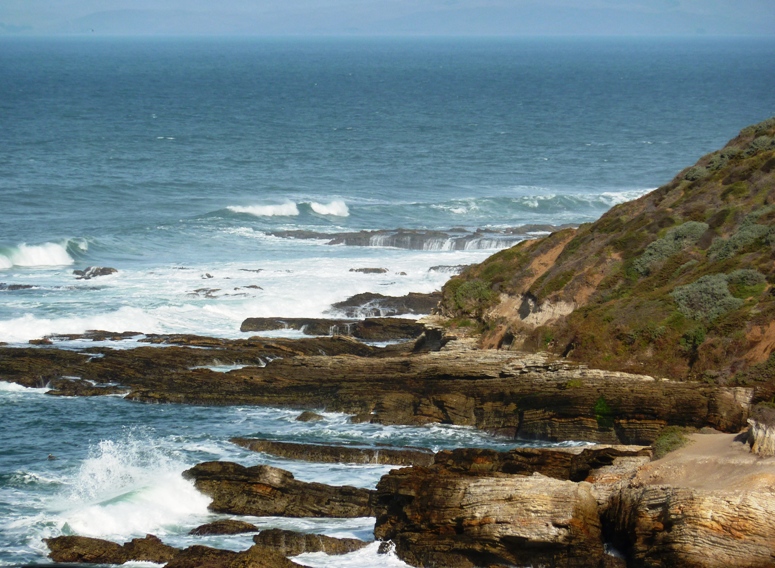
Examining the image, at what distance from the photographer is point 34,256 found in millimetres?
54938

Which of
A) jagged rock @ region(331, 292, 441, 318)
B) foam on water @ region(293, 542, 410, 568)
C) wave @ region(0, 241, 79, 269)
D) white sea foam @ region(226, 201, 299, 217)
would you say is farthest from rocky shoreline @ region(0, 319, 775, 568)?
white sea foam @ region(226, 201, 299, 217)

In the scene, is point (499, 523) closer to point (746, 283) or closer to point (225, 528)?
point (225, 528)

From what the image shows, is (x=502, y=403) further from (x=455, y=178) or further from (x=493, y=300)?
(x=455, y=178)

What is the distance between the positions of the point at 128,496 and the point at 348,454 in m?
5.02

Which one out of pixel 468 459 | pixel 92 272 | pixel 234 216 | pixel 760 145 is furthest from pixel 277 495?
pixel 234 216

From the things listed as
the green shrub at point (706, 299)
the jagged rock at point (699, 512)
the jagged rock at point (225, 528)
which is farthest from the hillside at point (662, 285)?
the jagged rock at point (225, 528)

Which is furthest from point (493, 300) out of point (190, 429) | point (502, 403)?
point (190, 429)

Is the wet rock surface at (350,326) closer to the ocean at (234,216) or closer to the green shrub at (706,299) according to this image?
the ocean at (234,216)

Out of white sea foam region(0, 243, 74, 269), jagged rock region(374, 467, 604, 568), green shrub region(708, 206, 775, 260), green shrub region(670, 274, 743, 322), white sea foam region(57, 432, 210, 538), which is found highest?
green shrub region(708, 206, 775, 260)

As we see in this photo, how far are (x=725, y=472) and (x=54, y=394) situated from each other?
20.5m

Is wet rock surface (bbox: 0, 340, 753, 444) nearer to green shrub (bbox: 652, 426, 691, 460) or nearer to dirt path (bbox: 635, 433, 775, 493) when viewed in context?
green shrub (bbox: 652, 426, 691, 460)

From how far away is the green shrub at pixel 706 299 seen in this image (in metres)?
27.0

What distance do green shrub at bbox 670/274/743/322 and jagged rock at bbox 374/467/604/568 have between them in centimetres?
876

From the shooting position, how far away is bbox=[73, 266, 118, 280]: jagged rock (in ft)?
164
